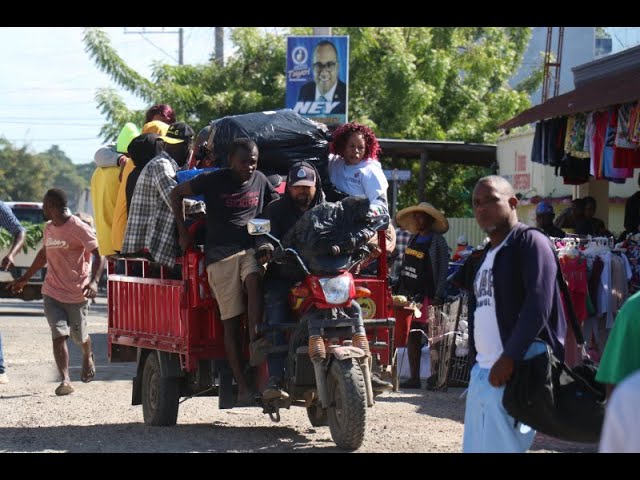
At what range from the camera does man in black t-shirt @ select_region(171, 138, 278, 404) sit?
29.7 feet

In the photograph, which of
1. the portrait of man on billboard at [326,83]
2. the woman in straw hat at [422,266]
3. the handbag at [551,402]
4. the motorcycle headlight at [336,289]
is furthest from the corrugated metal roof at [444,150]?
the handbag at [551,402]

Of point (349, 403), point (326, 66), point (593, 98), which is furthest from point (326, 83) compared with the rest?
point (349, 403)

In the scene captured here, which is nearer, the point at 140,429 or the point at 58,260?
the point at 140,429

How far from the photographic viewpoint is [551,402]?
5395 millimetres

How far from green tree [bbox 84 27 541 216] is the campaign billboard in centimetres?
941

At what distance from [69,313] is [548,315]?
7719 millimetres

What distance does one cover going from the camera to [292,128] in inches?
386

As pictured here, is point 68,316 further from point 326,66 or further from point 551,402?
point 551,402

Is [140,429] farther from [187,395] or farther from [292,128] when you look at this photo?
[292,128]

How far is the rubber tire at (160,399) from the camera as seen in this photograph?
979cm

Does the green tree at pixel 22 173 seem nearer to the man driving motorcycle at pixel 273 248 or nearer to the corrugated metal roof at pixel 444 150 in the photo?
the corrugated metal roof at pixel 444 150

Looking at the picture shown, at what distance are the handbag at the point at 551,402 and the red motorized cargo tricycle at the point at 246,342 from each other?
2889 millimetres

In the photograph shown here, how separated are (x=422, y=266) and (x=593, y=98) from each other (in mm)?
2682
